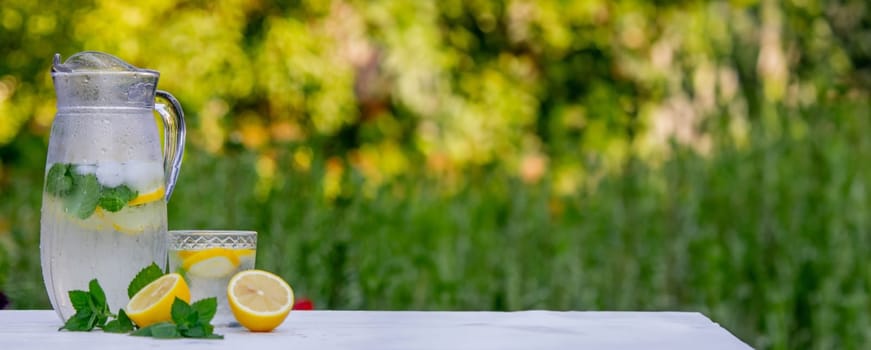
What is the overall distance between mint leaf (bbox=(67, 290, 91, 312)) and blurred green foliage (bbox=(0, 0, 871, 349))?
1.81 m

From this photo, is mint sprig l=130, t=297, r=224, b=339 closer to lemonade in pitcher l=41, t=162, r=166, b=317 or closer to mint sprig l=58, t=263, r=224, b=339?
mint sprig l=58, t=263, r=224, b=339

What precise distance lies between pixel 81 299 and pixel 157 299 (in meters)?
0.12

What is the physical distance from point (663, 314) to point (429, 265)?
6.10 feet

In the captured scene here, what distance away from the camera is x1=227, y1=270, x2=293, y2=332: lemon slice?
1.56 m

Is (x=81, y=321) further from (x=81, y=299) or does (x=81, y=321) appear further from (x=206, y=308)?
(x=206, y=308)

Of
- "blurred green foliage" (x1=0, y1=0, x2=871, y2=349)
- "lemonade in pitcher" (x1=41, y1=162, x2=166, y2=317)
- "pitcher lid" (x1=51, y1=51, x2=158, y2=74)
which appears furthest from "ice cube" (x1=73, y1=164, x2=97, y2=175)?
"blurred green foliage" (x1=0, y1=0, x2=871, y2=349)

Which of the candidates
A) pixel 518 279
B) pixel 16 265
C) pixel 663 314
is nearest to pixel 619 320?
pixel 663 314

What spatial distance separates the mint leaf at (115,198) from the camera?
5.07 feet

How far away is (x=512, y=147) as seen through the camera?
611 cm

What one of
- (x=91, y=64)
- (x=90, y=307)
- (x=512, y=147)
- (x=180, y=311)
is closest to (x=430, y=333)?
(x=180, y=311)

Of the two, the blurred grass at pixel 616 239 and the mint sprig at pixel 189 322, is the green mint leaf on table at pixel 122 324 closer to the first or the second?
the mint sprig at pixel 189 322

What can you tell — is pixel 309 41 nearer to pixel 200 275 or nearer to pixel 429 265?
pixel 429 265

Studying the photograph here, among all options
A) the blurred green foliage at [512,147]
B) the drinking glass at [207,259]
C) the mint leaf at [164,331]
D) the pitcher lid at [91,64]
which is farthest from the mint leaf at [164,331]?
the blurred green foliage at [512,147]

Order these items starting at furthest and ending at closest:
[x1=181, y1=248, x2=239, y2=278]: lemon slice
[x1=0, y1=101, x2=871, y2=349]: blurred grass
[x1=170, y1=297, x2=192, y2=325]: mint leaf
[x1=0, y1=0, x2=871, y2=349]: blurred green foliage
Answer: [x1=0, y1=0, x2=871, y2=349]: blurred green foliage → [x1=0, y1=101, x2=871, y2=349]: blurred grass → [x1=181, y1=248, x2=239, y2=278]: lemon slice → [x1=170, y1=297, x2=192, y2=325]: mint leaf
